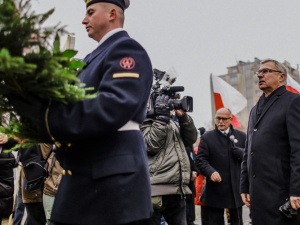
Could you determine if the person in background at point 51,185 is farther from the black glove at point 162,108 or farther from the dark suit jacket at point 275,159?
the dark suit jacket at point 275,159

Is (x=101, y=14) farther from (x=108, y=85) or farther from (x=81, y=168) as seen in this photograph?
(x=81, y=168)

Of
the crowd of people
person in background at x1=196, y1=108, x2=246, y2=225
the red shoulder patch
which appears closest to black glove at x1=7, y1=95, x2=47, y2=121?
the crowd of people

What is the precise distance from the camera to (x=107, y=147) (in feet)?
7.14

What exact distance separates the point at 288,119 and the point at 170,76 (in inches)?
75.6

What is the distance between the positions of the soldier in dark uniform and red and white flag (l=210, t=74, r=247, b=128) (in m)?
6.73

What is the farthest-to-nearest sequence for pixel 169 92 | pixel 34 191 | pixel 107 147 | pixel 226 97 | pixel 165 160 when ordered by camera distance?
pixel 226 97 → pixel 169 92 → pixel 165 160 → pixel 34 191 → pixel 107 147

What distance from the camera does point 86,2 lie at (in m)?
2.63

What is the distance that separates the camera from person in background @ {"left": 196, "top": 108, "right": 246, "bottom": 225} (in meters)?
5.99

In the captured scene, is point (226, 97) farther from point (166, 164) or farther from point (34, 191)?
point (34, 191)

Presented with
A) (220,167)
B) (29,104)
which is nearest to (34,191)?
(220,167)

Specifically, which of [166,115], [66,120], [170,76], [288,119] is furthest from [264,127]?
[66,120]

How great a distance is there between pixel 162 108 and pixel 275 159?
158 cm

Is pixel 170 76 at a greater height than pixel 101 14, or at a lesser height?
lesser

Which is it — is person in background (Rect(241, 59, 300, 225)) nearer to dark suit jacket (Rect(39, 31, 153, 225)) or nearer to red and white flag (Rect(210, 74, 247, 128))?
dark suit jacket (Rect(39, 31, 153, 225))
